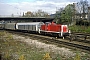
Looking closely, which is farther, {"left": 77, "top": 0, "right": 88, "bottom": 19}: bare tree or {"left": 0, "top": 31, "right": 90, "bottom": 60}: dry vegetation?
{"left": 77, "top": 0, "right": 88, "bottom": 19}: bare tree

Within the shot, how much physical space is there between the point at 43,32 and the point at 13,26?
19.6 meters

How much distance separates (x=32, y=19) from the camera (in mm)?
90812

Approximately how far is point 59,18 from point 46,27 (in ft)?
164

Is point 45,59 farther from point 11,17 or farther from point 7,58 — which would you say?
point 11,17

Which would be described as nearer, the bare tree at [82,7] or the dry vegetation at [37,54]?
the dry vegetation at [37,54]

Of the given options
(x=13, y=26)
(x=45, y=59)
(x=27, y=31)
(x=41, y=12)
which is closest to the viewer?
(x=45, y=59)

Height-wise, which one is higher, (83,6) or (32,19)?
(83,6)

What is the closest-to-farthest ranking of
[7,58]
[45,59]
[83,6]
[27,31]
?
[45,59] < [7,58] < [27,31] < [83,6]

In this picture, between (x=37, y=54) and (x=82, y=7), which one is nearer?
(x=37, y=54)

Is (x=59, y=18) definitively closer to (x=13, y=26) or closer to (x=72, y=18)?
(x=72, y=18)

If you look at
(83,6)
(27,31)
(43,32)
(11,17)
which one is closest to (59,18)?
(83,6)

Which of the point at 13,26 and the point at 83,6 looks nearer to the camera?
the point at 13,26

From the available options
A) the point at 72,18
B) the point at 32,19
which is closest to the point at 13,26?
the point at 72,18

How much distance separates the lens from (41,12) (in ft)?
416
